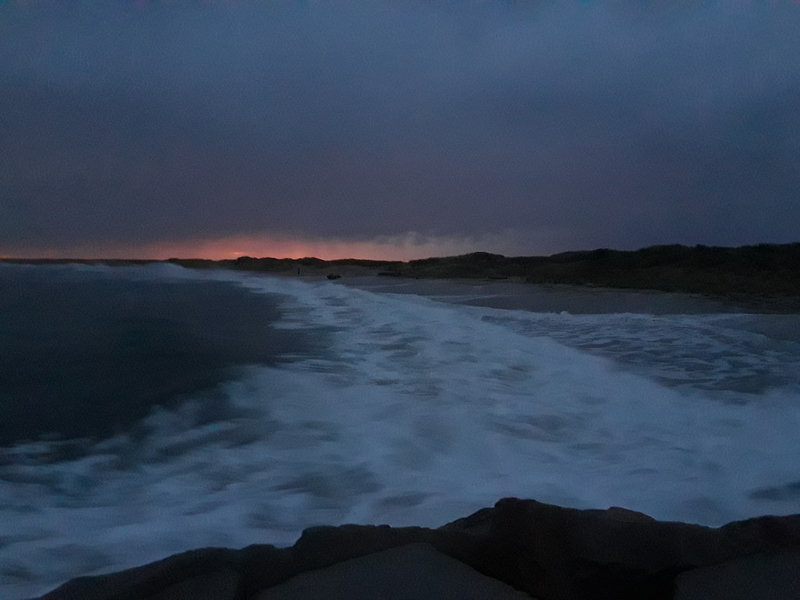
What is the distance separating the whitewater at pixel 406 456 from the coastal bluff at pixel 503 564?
1.64 ft

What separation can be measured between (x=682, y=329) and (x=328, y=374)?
5869mm

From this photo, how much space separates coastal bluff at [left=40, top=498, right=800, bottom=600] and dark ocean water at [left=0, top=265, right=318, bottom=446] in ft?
7.92

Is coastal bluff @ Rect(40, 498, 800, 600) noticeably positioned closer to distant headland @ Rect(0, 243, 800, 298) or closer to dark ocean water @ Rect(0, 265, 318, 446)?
dark ocean water @ Rect(0, 265, 318, 446)

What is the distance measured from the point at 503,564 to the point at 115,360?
5.90m

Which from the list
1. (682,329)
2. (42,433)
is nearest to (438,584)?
(42,433)

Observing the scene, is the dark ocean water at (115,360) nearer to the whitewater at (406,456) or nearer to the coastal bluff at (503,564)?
the whitewater at (406,456)

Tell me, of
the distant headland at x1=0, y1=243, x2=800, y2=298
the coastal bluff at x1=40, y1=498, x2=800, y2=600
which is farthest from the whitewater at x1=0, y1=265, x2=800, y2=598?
the distant headland at x1=0, y1=243, x2=800, y2=298

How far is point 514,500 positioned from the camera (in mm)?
2135

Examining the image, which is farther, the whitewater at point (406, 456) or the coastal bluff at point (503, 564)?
the whitewater at point (406, 456)

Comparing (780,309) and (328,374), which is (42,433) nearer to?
(328,374)

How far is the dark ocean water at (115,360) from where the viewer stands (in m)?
4.32

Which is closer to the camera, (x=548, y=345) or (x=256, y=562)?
(x=256, y=562)

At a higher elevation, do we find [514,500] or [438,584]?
[514,500]

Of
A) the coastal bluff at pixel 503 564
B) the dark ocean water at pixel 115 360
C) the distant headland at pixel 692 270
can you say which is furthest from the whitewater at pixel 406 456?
the distant headland at pixel 692 270
